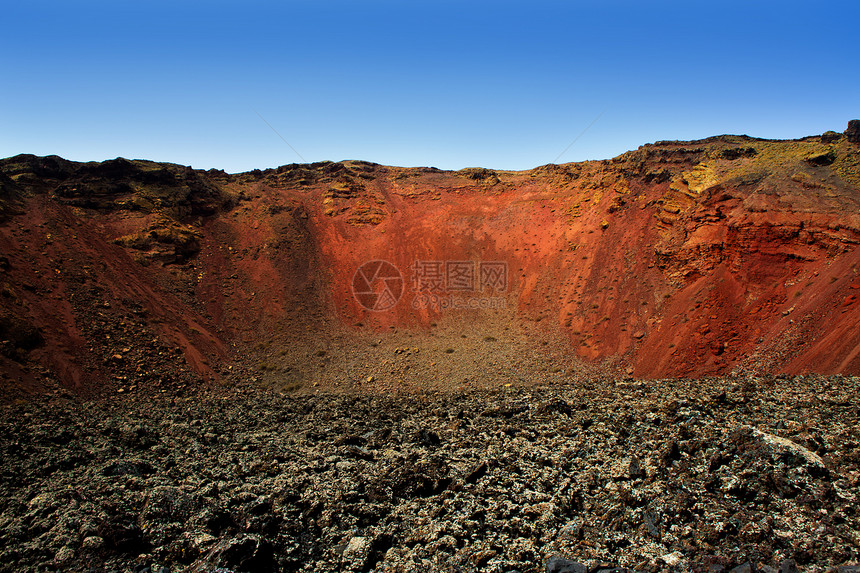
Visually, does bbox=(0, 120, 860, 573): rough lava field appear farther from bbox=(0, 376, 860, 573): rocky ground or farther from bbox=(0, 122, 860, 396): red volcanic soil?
bbox=(0, 122, 860, 396): red volcanic soil

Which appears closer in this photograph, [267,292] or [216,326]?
[216,326]

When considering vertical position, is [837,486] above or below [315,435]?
above

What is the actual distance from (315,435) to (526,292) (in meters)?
21.9

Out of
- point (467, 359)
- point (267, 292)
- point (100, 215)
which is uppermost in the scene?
point (100, 215)

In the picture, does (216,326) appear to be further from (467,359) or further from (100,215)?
(467,359)

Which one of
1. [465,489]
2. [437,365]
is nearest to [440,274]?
[437,365]

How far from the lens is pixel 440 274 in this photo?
3397 centimetres

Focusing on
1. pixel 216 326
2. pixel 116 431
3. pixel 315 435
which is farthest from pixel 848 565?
pixel 216 326

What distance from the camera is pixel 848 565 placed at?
5094 mm

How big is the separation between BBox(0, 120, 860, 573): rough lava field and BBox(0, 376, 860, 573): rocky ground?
0.19 feet

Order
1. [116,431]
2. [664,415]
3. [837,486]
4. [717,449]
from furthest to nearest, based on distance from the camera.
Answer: [116,431] < [664,415] < [717,449] < [837,486]

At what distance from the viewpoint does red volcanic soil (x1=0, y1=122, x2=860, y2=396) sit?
18.5 metres

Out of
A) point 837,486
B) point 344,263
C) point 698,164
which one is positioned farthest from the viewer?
point 344,263

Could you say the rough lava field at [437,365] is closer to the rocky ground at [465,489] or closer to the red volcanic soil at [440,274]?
the rocky ground at [465,489]
